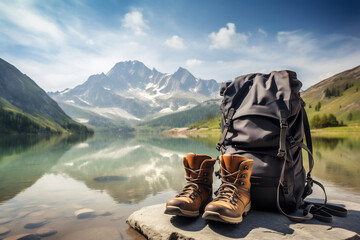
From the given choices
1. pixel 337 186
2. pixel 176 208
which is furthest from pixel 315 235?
pixel 337 186

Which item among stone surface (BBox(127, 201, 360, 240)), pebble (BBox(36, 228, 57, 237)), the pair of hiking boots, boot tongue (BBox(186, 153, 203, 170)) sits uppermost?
boot tongue (BBox(186, 153, 203, 170))

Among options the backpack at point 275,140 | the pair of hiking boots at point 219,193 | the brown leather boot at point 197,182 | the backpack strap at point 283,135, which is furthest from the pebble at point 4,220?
the backpack strap at point 283,135

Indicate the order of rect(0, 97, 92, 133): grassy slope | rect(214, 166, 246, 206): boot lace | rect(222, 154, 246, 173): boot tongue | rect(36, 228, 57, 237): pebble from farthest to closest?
1. rect(0, 97, 92, 133): grassy slope
2. rect(36, 228, 57, 237): pebble
3. rect(222, 154, 246, 173): boot tongue
4. rect(214, 166, 246, 206): boot lace

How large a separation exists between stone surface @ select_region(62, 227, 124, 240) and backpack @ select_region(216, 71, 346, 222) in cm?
267

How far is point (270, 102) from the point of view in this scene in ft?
14.0

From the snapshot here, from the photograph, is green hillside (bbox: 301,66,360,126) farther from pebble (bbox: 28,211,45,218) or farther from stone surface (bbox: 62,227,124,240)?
pebble (bbox: 28,211,45,218)

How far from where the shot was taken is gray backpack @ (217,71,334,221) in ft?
13.3

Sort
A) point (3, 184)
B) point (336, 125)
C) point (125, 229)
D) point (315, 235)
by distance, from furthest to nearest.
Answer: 1. point (336, 125)
2. point (3, 184)
3. point (125, 229)
4. point (315, 235)

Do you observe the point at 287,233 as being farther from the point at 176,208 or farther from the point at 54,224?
the point at 54,224

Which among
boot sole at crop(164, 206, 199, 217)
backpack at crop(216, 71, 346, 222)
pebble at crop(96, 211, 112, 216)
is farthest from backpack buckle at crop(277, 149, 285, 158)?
pebble at crop(96, 211, 112, 216)

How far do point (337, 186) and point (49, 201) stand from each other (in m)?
9.90

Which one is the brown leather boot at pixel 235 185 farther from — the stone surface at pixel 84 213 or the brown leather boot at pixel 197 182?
the stone surface at pixel 84 213

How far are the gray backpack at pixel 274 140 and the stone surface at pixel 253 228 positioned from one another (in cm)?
24

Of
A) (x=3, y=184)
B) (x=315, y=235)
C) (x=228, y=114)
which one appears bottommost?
(x=3, y=184)
